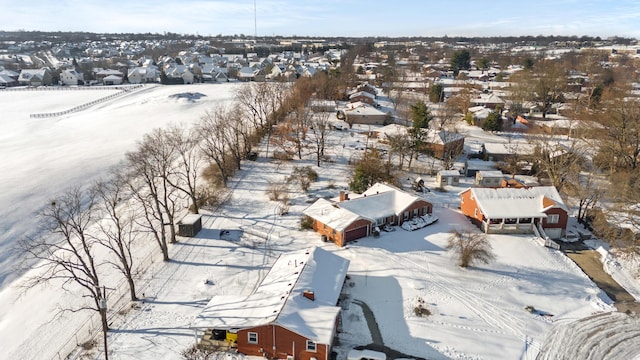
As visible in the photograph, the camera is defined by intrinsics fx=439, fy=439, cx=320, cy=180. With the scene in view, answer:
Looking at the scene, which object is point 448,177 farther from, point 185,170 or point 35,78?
point 35,78

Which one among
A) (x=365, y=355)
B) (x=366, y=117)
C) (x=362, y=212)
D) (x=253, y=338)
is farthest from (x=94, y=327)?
(x=366, y=117)

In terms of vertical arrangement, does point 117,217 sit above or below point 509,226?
above

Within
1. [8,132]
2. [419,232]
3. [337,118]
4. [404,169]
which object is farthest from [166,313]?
[8,132]

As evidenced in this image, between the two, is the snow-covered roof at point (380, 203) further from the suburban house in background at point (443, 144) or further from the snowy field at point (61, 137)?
the snowy field at point (61, 137)

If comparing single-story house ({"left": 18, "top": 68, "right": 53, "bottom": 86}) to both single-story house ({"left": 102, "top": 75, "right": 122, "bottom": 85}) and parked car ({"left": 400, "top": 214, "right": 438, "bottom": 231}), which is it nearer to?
single-story house ({"left": 102, "top": 75, "right": 122, "bottom": 85})

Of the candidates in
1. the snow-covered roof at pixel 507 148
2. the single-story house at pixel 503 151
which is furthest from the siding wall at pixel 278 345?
the snow-covered roof at pixel 507 148
